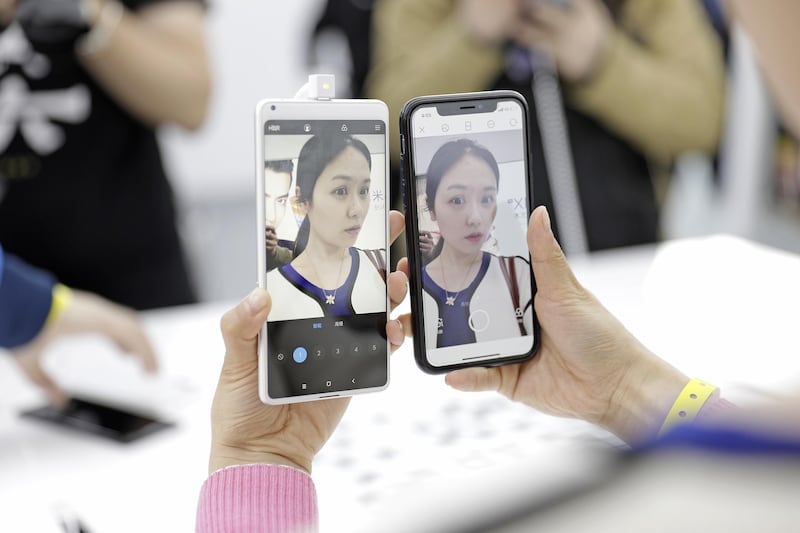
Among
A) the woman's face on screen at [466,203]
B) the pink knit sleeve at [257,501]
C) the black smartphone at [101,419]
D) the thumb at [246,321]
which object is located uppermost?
the woman's face on screen at [466,203]

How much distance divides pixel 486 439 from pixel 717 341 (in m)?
0.34

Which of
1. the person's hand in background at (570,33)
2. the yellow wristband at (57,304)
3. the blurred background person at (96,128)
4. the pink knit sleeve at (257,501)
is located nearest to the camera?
the pink knit sleeve at (257,501)

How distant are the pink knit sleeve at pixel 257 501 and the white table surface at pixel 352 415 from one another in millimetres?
41

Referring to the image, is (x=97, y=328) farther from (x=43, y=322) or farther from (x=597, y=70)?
(x=597, y=70)

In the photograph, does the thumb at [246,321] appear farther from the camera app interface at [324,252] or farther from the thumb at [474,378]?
the thumb at [474,378]

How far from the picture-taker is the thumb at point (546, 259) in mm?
573

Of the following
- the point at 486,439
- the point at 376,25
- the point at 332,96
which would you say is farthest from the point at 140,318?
the point at 376,25

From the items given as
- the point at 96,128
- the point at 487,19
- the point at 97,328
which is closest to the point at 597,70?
the point at 487,19

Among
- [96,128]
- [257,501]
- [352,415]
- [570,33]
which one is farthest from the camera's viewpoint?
[570,33]

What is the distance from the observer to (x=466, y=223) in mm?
570

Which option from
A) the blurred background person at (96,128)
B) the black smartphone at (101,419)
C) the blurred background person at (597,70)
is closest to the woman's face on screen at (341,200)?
the black smartphone at (101,419)

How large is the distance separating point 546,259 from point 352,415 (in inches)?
12.9

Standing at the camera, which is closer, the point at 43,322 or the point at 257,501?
the point at 257,501

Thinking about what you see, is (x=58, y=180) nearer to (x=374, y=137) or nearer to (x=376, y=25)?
(x=376, y=25)
